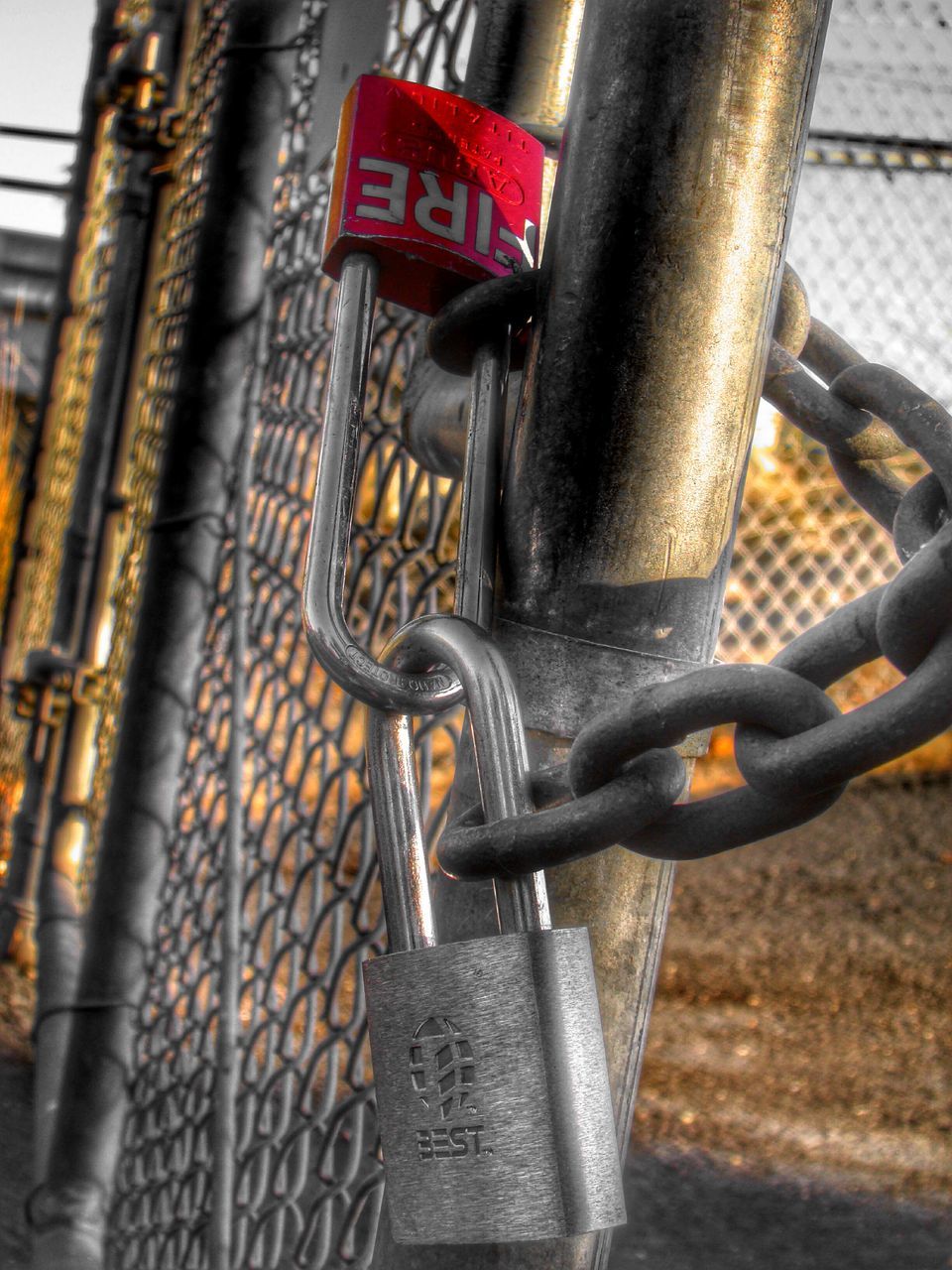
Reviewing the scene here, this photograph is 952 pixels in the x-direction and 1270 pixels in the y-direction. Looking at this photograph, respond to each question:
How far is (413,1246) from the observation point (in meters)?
0.48

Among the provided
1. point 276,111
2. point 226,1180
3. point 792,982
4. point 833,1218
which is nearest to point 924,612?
point 226,1180

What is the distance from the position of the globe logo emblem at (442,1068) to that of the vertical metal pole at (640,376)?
0.05 metres

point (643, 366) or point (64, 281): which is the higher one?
point (64, 281)

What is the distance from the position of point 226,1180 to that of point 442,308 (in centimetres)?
106

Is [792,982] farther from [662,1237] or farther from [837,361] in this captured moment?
[837,361]

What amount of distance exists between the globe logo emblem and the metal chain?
6 cm

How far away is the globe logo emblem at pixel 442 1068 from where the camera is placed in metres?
0.43

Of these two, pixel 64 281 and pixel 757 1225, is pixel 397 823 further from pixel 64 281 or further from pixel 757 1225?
pixel 64 281

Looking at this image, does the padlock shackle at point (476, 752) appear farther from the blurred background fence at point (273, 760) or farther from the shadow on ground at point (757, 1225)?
the shadow on ground at point (757, 1225)

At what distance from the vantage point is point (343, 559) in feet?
1.53

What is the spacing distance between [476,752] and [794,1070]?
2.85 metres

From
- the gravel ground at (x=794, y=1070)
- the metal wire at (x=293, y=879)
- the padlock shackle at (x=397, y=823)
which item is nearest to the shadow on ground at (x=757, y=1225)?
the gravel ground at (x=794, y=1070)


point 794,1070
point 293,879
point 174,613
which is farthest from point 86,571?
point 794,1070

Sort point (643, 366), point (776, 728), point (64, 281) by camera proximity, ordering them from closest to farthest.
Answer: point (776, 728) < point (643, 366) < point (64, 281)
